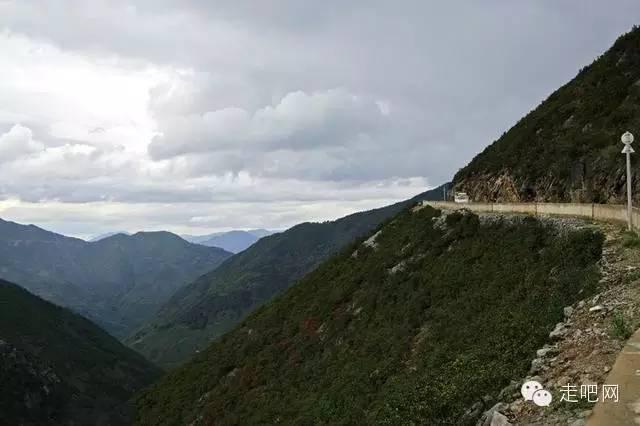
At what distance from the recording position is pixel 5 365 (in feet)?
417

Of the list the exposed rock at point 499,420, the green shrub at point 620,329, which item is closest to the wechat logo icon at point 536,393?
the exposed rock at point 499,420

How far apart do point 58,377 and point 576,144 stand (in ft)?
478

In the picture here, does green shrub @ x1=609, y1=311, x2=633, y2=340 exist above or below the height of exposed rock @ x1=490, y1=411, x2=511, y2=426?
above

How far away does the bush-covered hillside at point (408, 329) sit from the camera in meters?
18.8

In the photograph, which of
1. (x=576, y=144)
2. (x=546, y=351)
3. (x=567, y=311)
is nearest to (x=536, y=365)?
(x=546, y=351)

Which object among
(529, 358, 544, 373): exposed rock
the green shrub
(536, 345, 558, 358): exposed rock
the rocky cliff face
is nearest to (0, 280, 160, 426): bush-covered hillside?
the rocky cliff face

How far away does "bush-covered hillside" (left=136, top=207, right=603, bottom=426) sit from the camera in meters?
18.8

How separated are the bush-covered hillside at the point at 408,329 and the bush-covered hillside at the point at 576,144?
9.83 metres

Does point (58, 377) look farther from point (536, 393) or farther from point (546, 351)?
point (536, 393)

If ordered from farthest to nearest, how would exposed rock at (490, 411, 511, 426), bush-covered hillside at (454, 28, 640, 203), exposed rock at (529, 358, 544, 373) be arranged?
bush-covered hillside at (454, 28, 640, 203), exposed rock at (529, 358, 544, 373), exposed rock at (490, 411, 511, 426)

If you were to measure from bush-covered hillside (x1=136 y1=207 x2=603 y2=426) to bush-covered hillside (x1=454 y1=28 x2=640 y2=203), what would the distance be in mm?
9830

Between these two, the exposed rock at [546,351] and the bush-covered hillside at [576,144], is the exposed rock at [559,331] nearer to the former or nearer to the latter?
the exposed rock at [546,351]

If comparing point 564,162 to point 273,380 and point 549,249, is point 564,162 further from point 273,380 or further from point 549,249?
point 273,380

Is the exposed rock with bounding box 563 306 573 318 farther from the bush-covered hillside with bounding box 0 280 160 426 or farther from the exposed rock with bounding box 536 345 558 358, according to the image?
the bush-covered hillside with bounding box 0 280 160 426
